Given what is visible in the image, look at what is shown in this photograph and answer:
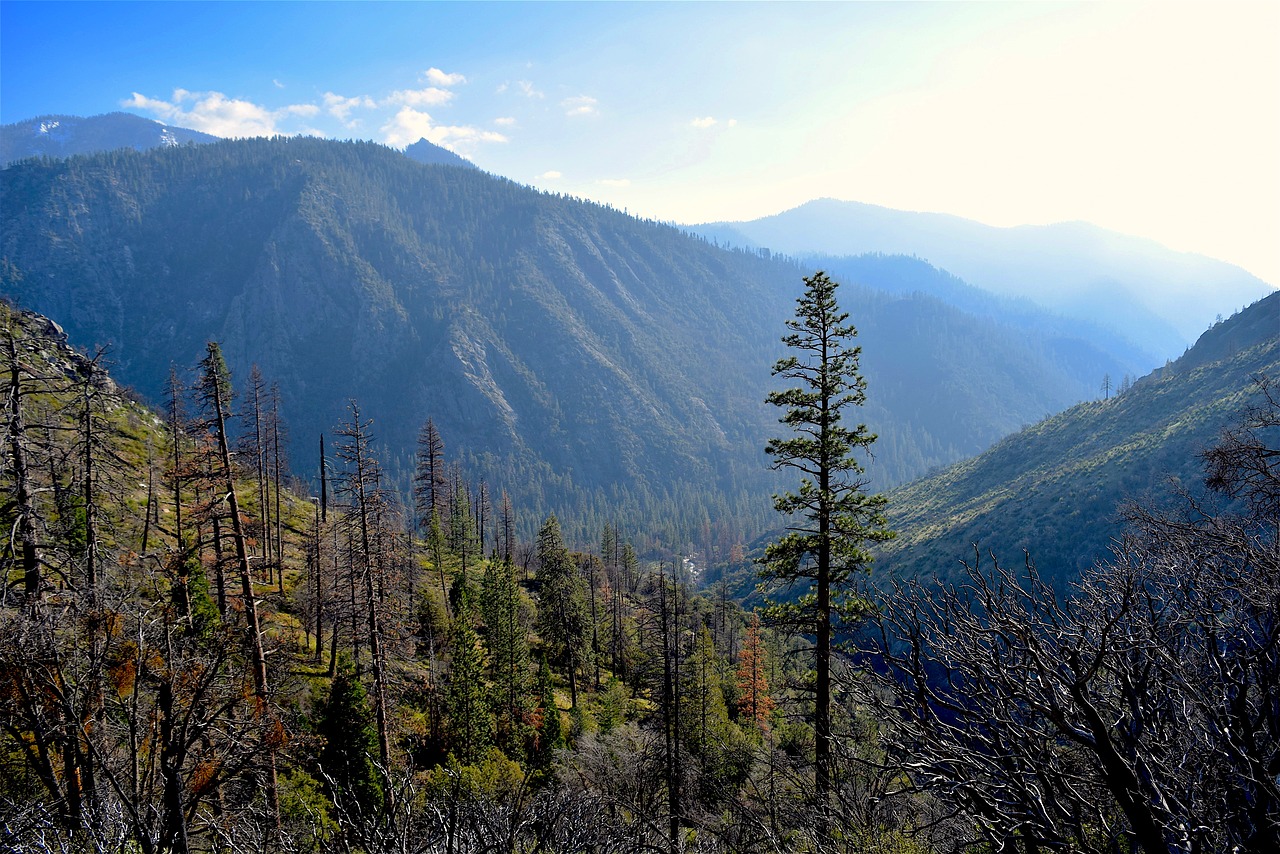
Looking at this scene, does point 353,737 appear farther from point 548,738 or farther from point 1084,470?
point 1084,470

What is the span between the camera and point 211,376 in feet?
47.9

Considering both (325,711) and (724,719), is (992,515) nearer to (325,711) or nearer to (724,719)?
(724,719)

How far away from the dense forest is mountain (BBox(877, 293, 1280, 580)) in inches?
1060

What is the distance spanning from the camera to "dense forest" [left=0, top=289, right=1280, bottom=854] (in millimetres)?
4766

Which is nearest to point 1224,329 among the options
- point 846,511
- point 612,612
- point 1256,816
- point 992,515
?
point 992,515

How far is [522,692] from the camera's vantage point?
98.9 feet

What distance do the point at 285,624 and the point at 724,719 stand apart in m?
23.7

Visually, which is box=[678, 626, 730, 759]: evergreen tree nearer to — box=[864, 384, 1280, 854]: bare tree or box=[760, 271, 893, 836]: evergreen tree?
box=[760, 271, 893, 836]: evergreen tree

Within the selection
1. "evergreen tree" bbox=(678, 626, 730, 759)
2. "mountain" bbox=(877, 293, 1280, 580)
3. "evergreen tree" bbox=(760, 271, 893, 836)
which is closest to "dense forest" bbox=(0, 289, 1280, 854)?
"evergreen tree" bbox=(678, 626, 730, 759)

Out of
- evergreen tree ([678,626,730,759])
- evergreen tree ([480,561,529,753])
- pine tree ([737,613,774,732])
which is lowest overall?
pine tree ([737,613,774,732])

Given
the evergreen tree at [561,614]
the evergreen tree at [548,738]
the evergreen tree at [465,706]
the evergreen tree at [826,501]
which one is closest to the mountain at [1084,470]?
the evergreen tree at [561,614]

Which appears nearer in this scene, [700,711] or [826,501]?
[826,501]

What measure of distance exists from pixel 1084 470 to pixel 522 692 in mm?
71604

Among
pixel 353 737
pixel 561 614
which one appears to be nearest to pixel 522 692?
pixel 561 614
